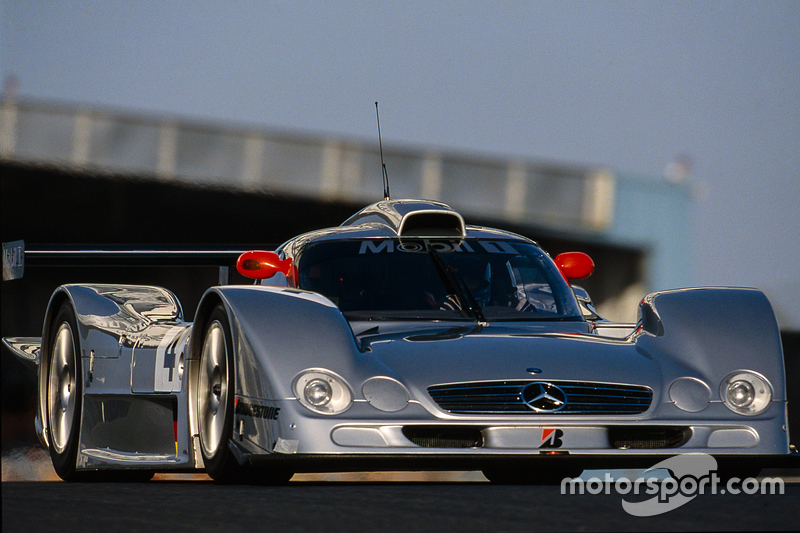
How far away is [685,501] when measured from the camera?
416cm

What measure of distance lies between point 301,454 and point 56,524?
1.25 meters

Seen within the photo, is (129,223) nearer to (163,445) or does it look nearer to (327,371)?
(163,445)

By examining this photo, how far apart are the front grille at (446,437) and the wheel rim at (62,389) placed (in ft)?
9.27

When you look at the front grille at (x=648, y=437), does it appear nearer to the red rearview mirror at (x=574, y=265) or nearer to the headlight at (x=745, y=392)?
the headlight at (x=745, y=392)

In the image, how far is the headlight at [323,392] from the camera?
5027 mm

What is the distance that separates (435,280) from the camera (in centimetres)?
644

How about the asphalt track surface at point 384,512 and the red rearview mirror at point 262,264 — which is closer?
the asphalt track surface at point 384,512

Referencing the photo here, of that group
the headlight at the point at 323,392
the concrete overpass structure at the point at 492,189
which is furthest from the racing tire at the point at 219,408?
the concrete overpass structure at the point at 492,189

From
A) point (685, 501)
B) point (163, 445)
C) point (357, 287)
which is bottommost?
point (163, 445)

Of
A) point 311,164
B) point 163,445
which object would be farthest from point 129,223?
point 163,445
